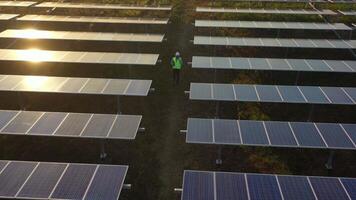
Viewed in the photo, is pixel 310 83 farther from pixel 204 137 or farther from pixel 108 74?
pixel 108 74

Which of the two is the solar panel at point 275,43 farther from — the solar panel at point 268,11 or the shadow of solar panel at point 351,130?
the shadow of solar panel at point 351,130

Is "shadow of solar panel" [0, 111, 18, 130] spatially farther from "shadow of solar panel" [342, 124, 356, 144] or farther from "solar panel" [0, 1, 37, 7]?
"solar panel" [0, 1, 37, 7]

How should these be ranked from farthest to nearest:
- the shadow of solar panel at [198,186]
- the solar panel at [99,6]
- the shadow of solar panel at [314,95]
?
the solar panel at [99,6] → the shadow of solar panel at [314,95] → the shadow of solar panel at [198,186]

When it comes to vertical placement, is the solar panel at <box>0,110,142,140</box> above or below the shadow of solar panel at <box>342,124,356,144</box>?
below

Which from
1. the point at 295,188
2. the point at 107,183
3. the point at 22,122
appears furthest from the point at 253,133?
the point at 22,122

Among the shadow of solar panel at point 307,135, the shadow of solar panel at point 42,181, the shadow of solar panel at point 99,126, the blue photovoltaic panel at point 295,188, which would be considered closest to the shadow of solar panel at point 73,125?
the shadow of solar panel at point 99,126

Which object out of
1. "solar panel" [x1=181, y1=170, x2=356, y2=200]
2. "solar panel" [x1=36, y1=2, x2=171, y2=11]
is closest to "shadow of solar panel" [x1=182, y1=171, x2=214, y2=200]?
"solar panel" [x1=181, y1=170, x2=356, y2=200]
